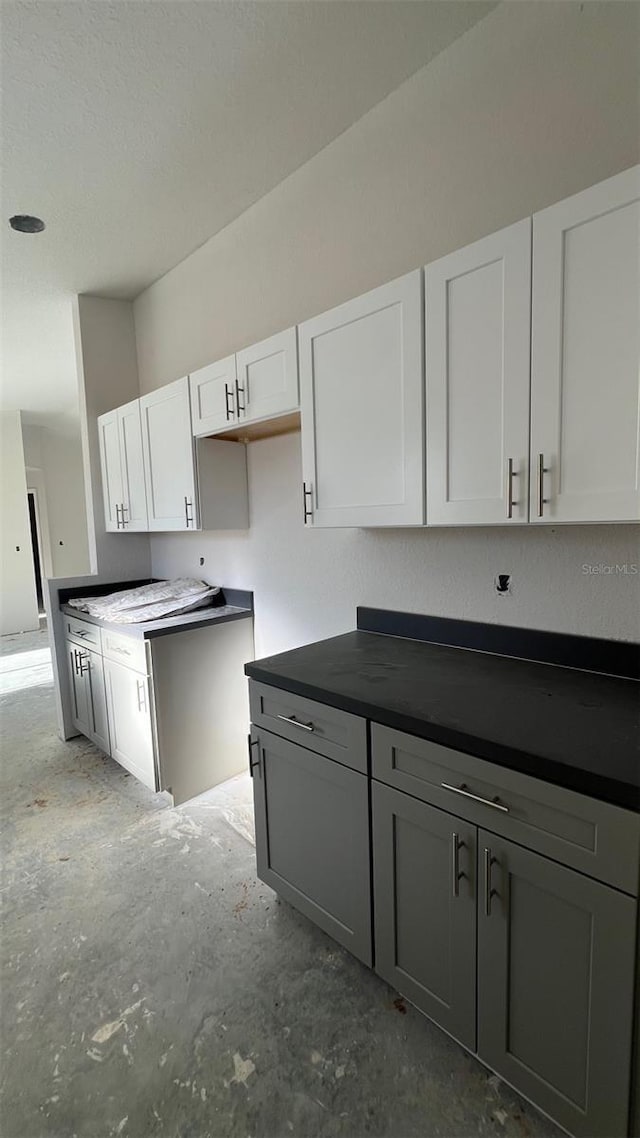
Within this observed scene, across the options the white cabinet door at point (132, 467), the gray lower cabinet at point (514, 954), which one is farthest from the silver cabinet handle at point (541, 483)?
the white cabinet door at point (132, 467)

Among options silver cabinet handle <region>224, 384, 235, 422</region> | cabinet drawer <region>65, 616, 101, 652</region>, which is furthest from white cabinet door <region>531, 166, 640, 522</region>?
cabinet drawer <region>65, 616, 101, 652</region>

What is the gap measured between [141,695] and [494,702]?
1.77 m

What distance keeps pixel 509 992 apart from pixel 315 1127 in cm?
57

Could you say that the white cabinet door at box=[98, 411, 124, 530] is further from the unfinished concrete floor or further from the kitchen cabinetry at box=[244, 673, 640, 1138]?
the kitchen cabinetry at box=[244, 673, 640, 1138]

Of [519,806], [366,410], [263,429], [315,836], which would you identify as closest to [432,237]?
[366,410]

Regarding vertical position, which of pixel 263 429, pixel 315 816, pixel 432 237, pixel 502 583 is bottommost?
pixel 315 816

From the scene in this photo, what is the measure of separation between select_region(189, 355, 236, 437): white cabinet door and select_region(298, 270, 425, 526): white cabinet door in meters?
0.46

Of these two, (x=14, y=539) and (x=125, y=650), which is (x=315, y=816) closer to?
(x=125, y=650)

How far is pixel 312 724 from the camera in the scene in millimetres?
1472

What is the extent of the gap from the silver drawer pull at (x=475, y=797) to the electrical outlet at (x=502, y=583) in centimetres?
75

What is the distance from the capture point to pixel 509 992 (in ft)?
3.58

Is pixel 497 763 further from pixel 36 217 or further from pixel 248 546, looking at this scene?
pixel 36 217

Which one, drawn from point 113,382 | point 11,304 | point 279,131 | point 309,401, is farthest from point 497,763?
point 11,304

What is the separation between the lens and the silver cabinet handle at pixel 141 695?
Answer: 2393 millimetres
